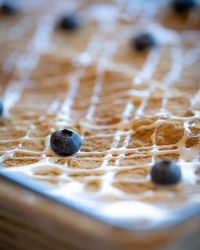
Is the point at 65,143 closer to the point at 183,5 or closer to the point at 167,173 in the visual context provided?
the point at 167,173

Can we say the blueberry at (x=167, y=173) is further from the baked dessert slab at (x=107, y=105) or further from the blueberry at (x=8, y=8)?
the blueberry at (x=8, y=8)

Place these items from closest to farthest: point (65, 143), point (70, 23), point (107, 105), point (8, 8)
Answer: point (65, 143) → point (107, 105) → point (70, 23) → point (8, 8)

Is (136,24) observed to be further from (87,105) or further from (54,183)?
(54,183)

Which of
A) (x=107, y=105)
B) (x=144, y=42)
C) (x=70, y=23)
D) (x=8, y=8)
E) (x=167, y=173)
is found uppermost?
(x=8, y=8)

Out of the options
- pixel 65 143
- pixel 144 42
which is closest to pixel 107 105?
pixel 65 143

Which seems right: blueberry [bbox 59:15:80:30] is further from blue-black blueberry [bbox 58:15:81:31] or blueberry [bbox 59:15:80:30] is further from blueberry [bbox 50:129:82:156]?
blueberry [bbox 50:129:82:156]

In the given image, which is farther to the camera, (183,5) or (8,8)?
(8,8)

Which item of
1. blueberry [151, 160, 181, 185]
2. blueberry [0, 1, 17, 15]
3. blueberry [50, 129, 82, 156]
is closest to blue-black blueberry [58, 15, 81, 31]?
blueberry [0, 1, 17, 15]

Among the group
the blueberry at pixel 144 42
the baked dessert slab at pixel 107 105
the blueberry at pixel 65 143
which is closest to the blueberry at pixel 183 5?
the baked dessert slab at pixel 107 105
